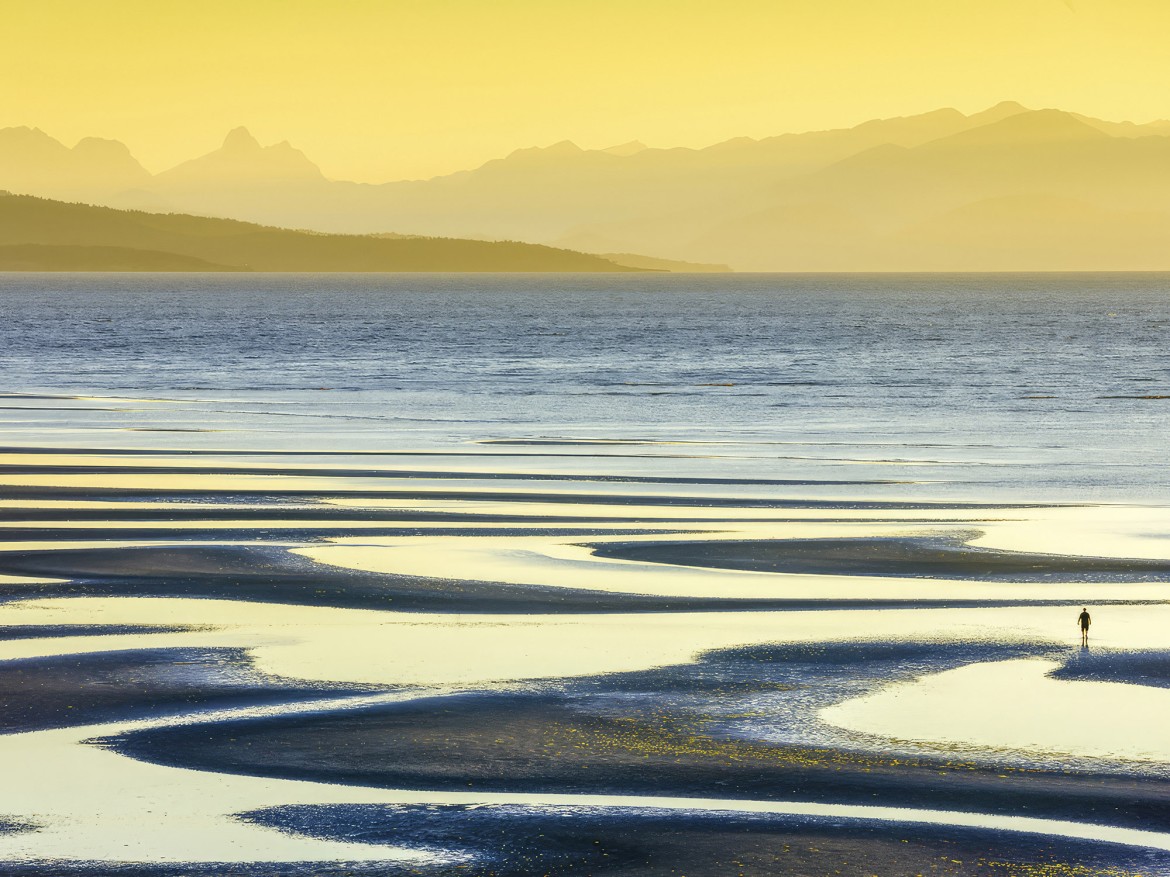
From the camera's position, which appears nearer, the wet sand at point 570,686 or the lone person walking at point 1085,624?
the wet sand at point 570,686

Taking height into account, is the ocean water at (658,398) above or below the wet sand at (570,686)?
above

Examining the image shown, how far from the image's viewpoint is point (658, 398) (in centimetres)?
7688

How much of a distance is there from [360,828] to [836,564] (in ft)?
51.9

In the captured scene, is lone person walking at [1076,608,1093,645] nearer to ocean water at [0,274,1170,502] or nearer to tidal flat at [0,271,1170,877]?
tidal flat at [0,271,1170,877]

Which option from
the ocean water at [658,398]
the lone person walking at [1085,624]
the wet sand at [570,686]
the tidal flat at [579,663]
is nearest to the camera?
the wet sand at [570,686]

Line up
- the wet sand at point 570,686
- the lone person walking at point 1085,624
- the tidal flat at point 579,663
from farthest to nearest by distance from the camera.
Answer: the lone person walking at point 1085,624
the tidal flat at point 579,663
the wet sand at point 570,686

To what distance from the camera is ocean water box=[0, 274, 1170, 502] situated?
50.2 metres

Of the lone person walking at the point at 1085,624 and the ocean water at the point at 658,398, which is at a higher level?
the ocean water at the point at 658,398

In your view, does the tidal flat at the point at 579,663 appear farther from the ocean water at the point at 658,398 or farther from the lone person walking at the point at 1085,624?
the ocean water at the point at 658,398

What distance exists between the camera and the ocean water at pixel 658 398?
50.2m

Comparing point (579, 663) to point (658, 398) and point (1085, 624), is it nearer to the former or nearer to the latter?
point (1085, 624)

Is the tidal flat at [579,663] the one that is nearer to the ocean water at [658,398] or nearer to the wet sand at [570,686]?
the wet sand at [570,686]

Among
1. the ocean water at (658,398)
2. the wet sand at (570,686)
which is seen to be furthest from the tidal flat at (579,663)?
the ocean water at (658,398)

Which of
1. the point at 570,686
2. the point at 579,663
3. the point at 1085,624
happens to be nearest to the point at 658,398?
the point at 1085,624
